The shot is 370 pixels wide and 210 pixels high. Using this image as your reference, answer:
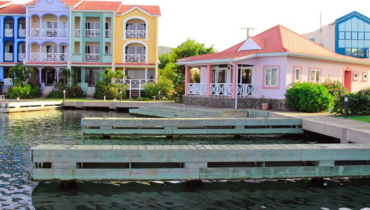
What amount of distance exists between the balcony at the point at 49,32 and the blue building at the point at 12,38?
178 centimetres

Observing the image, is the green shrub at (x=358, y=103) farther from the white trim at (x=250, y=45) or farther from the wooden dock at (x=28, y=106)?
the wooden dock at (x=28, y=106)

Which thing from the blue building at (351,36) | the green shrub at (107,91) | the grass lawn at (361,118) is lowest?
the grass lawn at (361,118)

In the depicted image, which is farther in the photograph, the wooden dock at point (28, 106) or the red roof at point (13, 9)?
the red roof at point (13, 9)

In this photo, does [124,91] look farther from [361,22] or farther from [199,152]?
[361,22]

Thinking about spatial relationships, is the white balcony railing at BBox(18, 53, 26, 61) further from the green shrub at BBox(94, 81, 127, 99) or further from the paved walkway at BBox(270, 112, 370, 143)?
the paved walkway at BBox(270, 112, 370, 143)

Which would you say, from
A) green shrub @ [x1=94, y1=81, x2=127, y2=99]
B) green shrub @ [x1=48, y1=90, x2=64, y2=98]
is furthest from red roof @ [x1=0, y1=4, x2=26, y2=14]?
green shrub @ [x1=94, y1=81, x2=127, y2=99]

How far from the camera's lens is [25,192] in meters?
8.68

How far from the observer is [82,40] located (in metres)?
40.6

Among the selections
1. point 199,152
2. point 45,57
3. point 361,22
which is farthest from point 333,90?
point 361,22

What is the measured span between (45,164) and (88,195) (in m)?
1.46

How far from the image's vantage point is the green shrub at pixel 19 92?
36000mm

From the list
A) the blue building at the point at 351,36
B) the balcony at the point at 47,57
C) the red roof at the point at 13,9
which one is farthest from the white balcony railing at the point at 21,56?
the blue building at the point at 351,36

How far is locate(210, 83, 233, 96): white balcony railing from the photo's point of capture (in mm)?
24595

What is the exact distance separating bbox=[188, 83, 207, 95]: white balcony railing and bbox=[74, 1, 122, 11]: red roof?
17411mm
